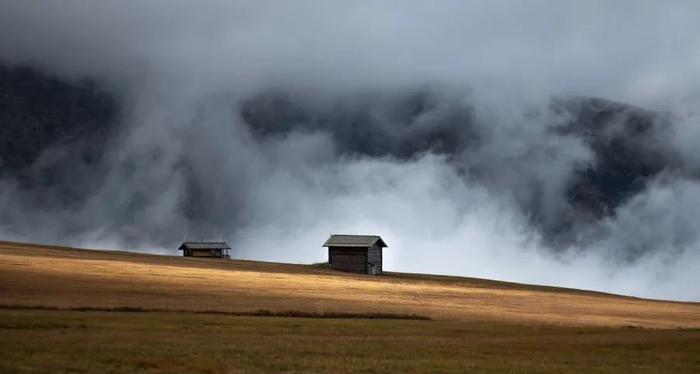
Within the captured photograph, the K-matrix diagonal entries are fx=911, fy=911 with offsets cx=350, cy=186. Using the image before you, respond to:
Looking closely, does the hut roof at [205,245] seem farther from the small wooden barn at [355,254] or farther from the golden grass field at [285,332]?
the golden grass field at [285,332]

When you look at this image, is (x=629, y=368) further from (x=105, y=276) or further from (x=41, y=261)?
(x=41, y=261)

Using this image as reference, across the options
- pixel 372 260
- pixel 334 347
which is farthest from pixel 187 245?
pixel 334 347


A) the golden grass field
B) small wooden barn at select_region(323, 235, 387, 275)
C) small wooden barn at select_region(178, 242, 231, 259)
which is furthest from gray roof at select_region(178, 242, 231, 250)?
the golden grass field

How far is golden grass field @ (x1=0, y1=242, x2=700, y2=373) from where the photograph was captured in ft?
104

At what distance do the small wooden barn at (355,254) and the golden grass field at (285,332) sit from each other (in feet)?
171

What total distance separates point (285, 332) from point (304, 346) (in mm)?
6319

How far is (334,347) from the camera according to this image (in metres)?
37.2

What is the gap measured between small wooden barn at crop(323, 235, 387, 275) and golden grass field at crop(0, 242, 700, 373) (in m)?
52.1

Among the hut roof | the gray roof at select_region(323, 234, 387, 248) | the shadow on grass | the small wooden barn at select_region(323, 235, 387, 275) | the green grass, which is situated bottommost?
the green grass

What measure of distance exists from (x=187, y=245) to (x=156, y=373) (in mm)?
134538

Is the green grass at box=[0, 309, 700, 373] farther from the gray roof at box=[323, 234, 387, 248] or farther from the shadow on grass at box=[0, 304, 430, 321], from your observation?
the gray roof at box=[323, 234, 387, 248]

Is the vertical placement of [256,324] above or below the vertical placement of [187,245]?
below

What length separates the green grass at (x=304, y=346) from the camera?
3041cm

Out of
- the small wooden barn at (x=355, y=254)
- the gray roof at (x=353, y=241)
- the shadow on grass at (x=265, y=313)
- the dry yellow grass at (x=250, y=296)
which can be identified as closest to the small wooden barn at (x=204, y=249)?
the gray roof at (x=353, y=241)
